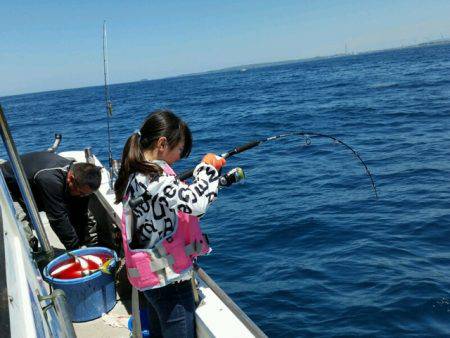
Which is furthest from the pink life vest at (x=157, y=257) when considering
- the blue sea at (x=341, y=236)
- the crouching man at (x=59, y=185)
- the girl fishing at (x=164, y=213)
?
the blue sea at (x=341, y=236)

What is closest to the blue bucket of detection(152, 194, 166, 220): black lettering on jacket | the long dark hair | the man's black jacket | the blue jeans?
the man's black jacket

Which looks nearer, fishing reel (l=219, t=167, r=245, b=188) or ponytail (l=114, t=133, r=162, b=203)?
ponytail (l=114, t=133, r=162, b=203)

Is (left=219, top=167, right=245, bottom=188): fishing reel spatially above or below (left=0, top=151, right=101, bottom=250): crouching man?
above

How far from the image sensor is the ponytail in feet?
7.09

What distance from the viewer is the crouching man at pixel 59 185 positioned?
3.69 m

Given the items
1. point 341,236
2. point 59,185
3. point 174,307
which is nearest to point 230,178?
point 174,307

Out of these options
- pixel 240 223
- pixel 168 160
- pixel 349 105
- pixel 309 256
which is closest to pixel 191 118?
pixel 349 105

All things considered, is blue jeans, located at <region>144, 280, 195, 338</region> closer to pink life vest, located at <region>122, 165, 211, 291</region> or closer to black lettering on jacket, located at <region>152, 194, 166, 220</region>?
pink life vest, located at <region>122, 165, 211, 291</region>

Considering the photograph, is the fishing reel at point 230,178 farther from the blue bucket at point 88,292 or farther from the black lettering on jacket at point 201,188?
the blue bucket at point 88,292

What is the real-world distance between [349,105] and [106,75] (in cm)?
1786

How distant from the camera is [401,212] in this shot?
7.13m

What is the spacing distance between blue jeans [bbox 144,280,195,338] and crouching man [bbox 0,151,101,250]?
1601 mm

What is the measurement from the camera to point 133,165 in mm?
2186

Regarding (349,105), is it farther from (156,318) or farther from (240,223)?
(156,318)
